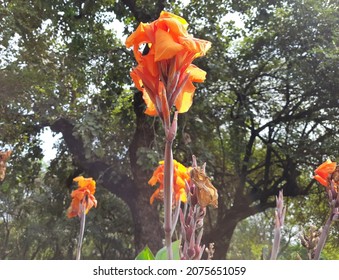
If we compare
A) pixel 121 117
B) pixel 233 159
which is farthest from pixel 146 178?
pixel 233 159

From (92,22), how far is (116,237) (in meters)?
A: 5.34

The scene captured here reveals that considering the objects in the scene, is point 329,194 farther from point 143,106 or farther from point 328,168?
point 143,106

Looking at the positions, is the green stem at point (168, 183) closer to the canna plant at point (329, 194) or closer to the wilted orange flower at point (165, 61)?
the wilted orange flower at point (165, 61)

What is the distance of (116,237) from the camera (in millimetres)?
10141

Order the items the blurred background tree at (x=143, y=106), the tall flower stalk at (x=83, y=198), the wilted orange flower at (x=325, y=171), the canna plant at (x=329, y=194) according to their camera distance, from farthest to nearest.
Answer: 1. the blurred background tree at (x=143, y=106)
2. the tall flower stalk at (x=83, y=198)
3. the wilted orange flower at (x=325, y=171)
4. the canna plant at (x=329, y=194)

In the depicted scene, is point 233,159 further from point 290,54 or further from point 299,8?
point 299,8

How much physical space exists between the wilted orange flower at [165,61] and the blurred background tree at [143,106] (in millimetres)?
4238

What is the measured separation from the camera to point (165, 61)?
464 mm

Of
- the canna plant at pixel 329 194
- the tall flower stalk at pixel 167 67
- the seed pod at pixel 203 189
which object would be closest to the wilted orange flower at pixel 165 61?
the tall flower stalk at pixel 167 67

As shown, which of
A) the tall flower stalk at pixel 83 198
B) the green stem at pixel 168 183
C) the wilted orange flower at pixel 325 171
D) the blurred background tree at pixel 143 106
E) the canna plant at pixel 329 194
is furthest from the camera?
the blurred background tree at pixel 143 106

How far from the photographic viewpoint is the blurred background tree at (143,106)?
535cm

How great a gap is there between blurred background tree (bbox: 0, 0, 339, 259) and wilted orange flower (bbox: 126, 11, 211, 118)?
13.9 feet

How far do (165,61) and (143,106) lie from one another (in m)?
5.29

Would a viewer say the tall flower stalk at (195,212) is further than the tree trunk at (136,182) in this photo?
No
